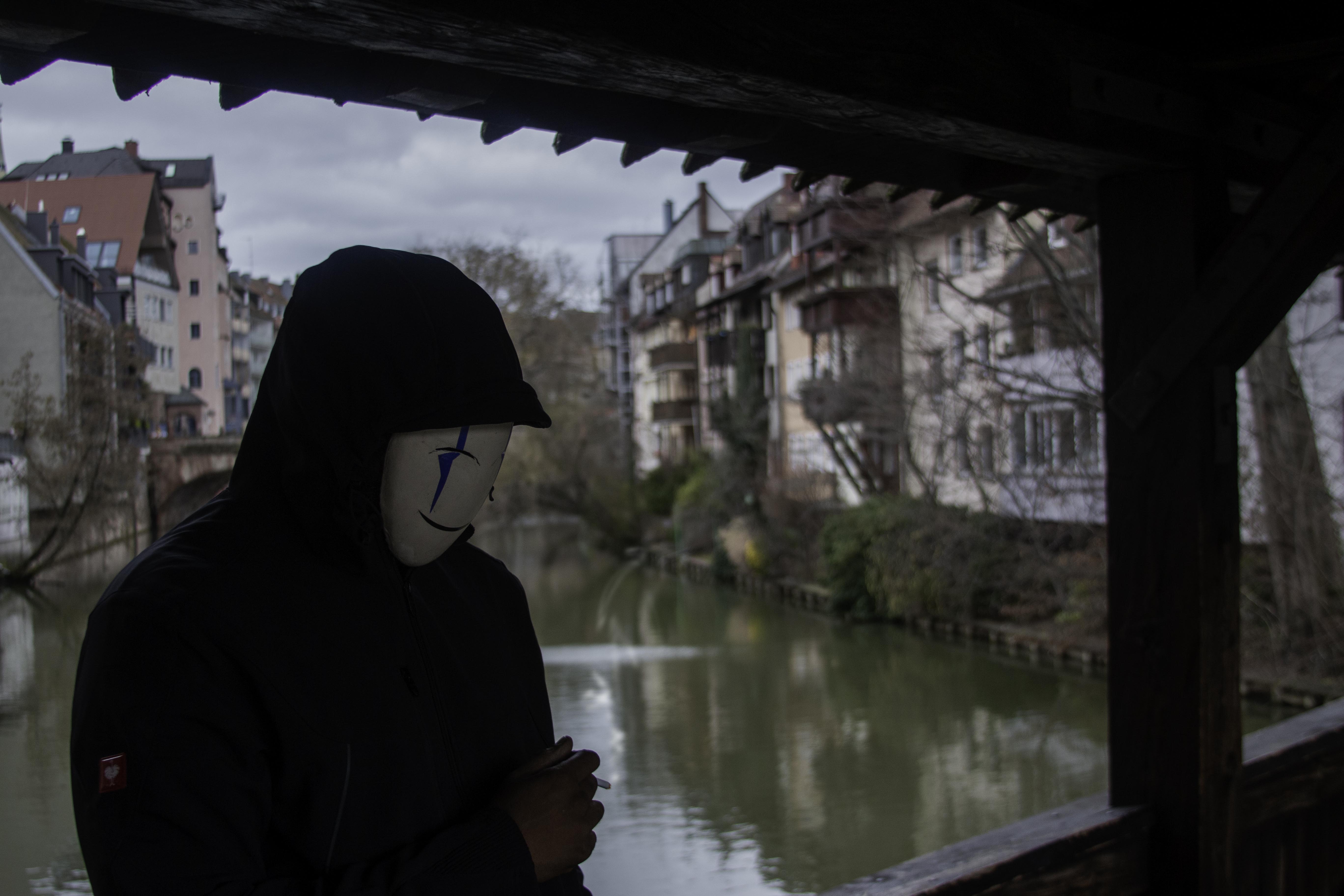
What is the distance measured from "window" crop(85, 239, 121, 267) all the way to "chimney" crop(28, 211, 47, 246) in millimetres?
884

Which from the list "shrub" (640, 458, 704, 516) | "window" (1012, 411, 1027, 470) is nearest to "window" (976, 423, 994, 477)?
"window" (1012, 411, 1027, 470)

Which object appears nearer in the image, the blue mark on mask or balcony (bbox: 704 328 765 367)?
the blue mark on mask

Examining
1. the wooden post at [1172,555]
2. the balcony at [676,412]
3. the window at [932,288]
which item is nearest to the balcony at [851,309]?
the window at [932,288]

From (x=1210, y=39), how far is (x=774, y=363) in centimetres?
2465

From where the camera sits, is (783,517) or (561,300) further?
(561,300)

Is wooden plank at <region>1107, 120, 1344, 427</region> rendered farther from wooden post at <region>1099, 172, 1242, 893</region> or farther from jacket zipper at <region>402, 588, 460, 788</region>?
jacket zipper at <region>402, 588, 460, 788</region>

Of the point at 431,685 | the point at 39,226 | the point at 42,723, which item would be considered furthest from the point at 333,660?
the point at 42,723

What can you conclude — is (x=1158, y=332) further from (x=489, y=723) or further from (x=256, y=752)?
(x=256, y=752)

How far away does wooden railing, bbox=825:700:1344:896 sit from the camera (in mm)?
2154

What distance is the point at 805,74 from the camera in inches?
61.1

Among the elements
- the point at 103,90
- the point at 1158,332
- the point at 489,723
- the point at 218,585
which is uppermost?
the point at 103,90

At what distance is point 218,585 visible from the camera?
2.93 feet

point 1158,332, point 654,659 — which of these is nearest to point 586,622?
point 654,659

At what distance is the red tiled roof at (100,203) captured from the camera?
2.66 metres
